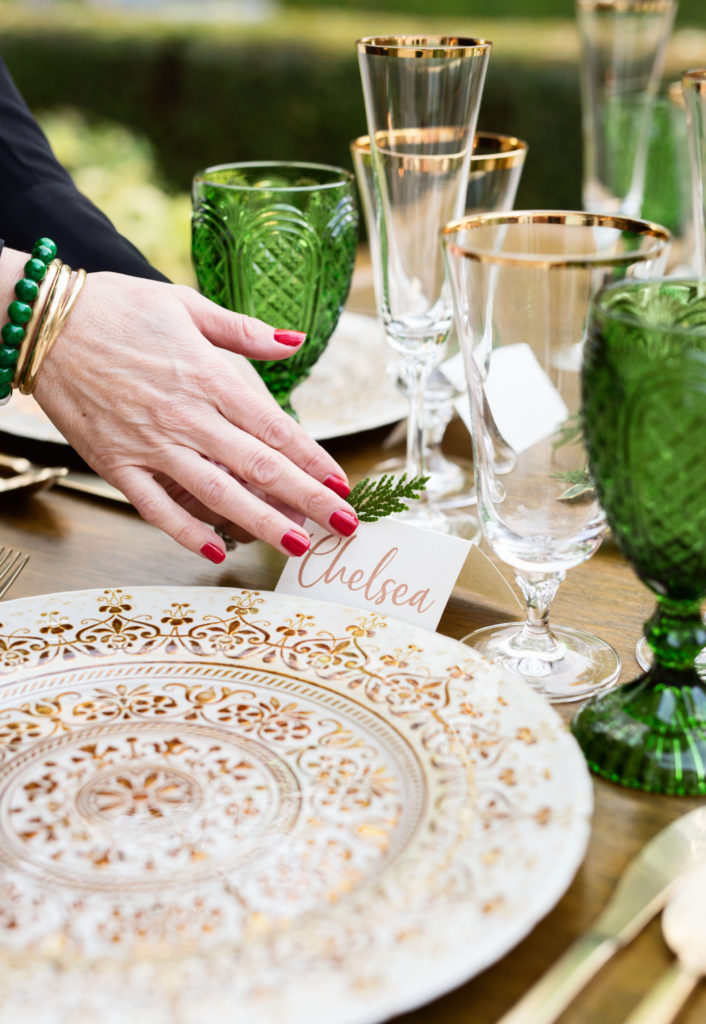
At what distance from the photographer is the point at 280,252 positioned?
1.02 m

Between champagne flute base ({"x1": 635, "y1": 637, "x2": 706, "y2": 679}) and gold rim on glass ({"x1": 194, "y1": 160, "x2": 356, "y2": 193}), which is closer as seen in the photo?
champagne flute base ({"x1": 635, "y1": 637, "x2": 706, "y2": 679})

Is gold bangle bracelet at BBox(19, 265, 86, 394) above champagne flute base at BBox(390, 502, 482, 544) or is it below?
above

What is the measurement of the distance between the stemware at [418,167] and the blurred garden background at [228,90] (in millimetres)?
3339

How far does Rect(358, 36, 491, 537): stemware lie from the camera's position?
91 cm

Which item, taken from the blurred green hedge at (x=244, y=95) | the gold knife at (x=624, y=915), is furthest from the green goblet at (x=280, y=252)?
the blurred green hedge at (x=244, y=95)

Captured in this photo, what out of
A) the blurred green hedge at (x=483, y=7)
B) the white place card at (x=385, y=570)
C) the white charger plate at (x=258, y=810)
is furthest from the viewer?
the blurred green hedge at (x=483, y=7)

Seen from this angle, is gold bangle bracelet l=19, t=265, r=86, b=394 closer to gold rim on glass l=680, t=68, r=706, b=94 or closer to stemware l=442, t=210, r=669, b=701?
stemware l=442, t=210, r=669, b=701

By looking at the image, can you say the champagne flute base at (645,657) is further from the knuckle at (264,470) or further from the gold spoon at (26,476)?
the gold spoon at (26,476)

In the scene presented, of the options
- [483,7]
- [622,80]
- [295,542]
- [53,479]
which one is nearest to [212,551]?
[295,542]

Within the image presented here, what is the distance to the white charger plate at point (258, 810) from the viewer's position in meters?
0.45

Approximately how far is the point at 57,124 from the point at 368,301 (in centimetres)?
403

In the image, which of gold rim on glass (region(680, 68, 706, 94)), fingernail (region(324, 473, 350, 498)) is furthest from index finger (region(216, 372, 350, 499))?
gold rim on glass (region(680, 68, 706, 94))

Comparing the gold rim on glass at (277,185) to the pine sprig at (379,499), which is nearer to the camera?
the pine sprig at (379,499)

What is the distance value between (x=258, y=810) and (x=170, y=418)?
374 mm
